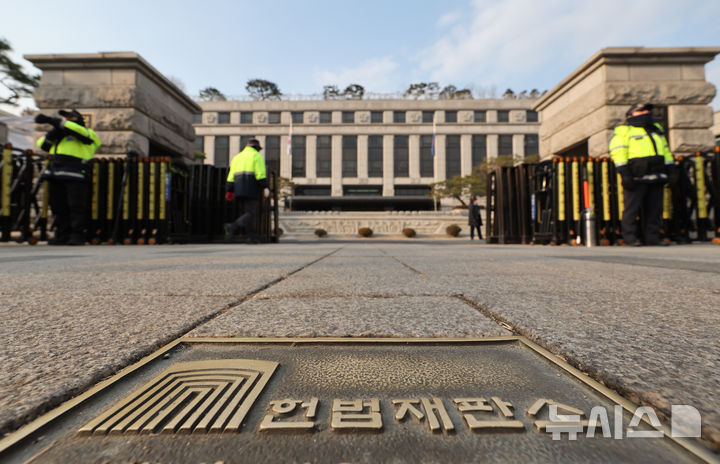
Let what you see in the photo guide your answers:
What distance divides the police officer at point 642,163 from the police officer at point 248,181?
642 centimetres

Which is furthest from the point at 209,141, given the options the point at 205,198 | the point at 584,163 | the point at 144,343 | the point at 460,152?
the point at 144,343

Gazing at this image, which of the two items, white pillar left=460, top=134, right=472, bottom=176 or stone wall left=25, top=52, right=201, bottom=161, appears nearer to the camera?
stone wall left=25, top=52, right=201, bottom=161

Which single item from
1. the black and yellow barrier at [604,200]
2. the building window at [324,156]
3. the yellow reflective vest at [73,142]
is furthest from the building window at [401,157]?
the yellow reflective vest at [73,142]

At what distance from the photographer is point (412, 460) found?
0.42 metres

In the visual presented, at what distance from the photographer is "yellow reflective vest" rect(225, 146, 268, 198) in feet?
22.2

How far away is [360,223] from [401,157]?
2084cm

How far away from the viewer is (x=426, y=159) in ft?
135

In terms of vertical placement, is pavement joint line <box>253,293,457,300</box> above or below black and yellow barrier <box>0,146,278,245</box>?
below

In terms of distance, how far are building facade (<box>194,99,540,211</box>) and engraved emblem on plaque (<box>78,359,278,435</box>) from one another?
4072 cm

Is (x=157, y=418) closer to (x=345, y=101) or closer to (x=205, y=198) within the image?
(x=205, y=198)

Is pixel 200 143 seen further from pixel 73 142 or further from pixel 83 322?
pixel 83 322

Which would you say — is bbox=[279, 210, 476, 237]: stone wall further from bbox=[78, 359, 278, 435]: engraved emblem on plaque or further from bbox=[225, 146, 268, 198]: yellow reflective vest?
bbox=[78, 359, 278, 435]: engraved emblem on plaque

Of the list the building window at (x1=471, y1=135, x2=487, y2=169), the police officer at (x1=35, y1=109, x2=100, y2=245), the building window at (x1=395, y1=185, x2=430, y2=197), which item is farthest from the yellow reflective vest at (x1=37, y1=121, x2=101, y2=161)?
the building window at (x1=471, y1=135, x2=487, y2=169)

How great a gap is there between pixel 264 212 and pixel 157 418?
8137 millimetres
